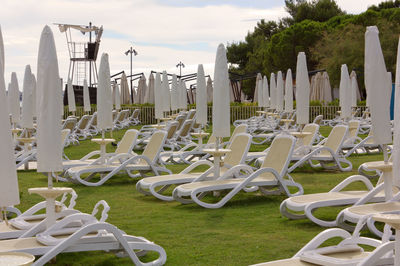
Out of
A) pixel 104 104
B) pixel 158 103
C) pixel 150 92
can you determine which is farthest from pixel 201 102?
pixel 150 92

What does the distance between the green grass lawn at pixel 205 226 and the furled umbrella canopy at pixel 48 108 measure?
0.93 metres

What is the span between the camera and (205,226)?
685cm

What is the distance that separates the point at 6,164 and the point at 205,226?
3.59 meters

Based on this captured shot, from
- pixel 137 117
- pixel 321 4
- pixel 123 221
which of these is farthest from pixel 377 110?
pixel 321 4

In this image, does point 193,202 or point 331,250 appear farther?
point 193,202

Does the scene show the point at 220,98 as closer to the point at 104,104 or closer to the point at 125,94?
the point at 104,104

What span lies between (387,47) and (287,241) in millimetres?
31004

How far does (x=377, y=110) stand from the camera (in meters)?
5.94

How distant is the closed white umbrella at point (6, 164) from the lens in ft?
11.4

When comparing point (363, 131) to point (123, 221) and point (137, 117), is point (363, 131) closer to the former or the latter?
point (137, 117)

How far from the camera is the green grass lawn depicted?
217 inches

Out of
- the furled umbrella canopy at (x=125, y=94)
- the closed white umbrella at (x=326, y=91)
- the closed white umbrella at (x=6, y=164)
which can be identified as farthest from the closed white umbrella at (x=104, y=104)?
the furled umbrella canopy at (x=125, y=94)

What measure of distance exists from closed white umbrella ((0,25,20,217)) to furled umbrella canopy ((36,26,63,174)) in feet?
4.51

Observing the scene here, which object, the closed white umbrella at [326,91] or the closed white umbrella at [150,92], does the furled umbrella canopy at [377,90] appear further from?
the closed white umbrella at [150,92]
